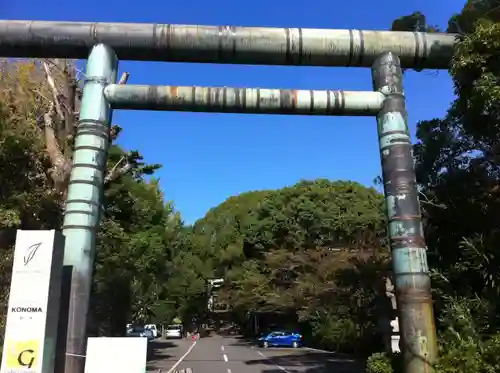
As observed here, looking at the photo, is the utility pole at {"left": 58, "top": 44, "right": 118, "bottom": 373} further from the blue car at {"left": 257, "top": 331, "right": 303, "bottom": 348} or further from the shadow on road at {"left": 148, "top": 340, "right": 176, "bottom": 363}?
the blue car at {"left": 257, "top": 331, "right": 303, "bottom": 348}

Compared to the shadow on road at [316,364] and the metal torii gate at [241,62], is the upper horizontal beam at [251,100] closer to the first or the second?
the metal torii gate at [241,62]

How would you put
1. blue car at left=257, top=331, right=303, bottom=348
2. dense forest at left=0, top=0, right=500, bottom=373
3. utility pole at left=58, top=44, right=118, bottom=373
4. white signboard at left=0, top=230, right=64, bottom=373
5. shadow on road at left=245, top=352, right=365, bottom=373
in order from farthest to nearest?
blue car at left=257, top=331, right=303, bottom=348, shadow on road at left=245, top=352, right=365, bottom=373, dense forest at left=0, top=0, right=500, bottom=373, utility pole at left=58, top=44, right=118, bottom=373, white signboard at left=0, top=230, right=64, bottom=373

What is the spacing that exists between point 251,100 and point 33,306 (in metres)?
5.04

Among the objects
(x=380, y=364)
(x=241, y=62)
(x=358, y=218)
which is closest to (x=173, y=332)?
(x=358, y=218)

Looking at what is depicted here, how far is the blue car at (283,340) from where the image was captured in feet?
119

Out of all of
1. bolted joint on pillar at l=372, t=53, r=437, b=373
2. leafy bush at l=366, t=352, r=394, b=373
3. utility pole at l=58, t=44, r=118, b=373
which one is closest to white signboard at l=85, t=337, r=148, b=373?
utility pole at l=58, t=44, r=118, b=373

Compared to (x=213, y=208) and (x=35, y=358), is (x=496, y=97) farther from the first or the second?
(x=213, y=208)

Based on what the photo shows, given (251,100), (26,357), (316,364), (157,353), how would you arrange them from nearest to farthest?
(26,357), (251,100), (316,364), (157,353)

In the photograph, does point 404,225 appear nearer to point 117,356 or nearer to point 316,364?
point 117,356

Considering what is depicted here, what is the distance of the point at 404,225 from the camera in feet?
28.3

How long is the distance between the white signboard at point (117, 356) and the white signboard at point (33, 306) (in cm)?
57

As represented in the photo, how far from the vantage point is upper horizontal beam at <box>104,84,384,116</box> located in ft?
30.7

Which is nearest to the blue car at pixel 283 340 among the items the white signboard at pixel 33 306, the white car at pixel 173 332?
the white car at pixel 173 332

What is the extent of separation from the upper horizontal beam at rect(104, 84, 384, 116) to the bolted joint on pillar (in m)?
0.37
